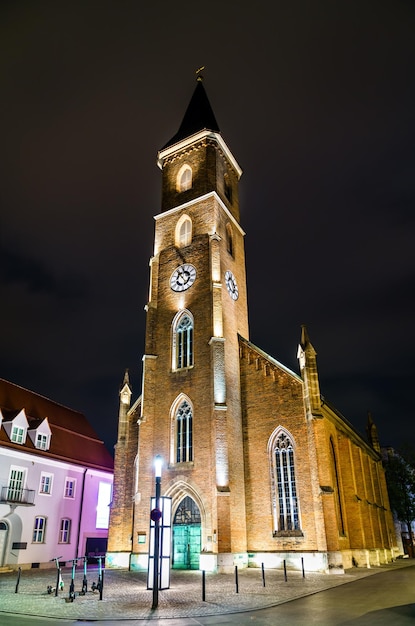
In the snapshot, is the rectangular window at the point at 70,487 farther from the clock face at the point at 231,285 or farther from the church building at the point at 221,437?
the clock face at the point at 231,285

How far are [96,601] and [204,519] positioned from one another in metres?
11.3

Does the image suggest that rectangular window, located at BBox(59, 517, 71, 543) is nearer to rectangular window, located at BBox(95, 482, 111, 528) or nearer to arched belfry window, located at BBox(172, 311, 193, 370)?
rectangular window, located at BBox(95, 482, 111, 528)

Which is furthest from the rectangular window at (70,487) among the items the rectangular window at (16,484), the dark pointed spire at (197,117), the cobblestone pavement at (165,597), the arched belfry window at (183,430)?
the dark pointed spire at (197,117)

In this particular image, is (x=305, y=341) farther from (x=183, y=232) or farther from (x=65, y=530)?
(x=65, y=530)

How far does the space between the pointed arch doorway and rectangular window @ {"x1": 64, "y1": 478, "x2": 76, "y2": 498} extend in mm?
10595

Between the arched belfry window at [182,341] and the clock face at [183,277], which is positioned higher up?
the clock face at [183,277]

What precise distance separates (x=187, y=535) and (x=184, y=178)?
2504 cm

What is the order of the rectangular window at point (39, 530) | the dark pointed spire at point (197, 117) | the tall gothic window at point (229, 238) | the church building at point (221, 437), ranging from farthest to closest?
the dark pointed spire at point (197, 117) < the tall gothic window at point (229, 238) < the rectangular window at point (39, 530) < the church building at point (221, 437)

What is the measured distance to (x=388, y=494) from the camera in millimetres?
48125

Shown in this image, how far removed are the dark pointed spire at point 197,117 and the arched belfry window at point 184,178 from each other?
266 cm

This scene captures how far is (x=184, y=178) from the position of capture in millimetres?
36594

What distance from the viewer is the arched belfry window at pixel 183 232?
33.8 meters

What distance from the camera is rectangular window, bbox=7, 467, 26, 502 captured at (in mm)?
28500

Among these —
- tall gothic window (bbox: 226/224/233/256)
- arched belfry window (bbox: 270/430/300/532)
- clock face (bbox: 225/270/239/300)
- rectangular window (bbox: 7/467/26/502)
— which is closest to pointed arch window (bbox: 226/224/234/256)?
tall gothic window (bbox: 226/224/233/256)
